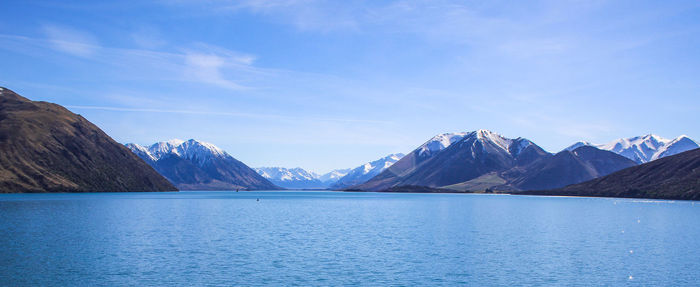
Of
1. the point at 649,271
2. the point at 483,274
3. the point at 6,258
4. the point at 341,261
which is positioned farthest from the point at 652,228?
the point at 6,258

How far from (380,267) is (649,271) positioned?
85.8ft

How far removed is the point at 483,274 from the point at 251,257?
83.4ft

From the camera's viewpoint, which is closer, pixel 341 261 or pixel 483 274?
pixel 483 274

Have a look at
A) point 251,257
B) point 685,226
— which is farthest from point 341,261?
point 685,226

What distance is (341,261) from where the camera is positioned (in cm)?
5444

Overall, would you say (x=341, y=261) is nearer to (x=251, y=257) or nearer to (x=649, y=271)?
(x=251, y=257)

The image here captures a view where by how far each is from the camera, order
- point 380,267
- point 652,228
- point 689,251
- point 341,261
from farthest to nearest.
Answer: point 652,228 → point 689,251 → point 341,261 → point 380,267

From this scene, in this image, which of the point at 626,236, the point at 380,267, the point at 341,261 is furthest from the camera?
the point at 626,236

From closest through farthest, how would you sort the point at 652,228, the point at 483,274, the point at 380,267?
the point at 483,274 < the point at 380,267 < the point at 652,228

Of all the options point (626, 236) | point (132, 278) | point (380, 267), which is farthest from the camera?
point (626, 236)

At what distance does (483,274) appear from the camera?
47.5 m

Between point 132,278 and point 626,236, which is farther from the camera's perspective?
point 626,236

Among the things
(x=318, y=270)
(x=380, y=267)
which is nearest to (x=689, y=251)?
(x=380, y=267)

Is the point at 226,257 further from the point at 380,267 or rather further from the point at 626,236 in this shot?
the point at 626,236
